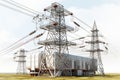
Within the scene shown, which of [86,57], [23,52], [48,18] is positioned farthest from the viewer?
[23,52]

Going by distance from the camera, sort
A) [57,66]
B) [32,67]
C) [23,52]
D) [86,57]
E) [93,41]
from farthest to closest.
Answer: [23,52]
[86,57]
[93,41]
[32,67]
[57,66]

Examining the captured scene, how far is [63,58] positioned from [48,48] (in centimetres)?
729

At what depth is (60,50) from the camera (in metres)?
82.6

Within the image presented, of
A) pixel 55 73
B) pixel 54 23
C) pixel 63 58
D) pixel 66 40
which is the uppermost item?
pixel 54 23

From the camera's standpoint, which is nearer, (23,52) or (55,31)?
(55,31)

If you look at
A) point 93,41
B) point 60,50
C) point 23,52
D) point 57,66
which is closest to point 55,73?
point 57,66

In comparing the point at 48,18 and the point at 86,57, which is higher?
the point at 48,18

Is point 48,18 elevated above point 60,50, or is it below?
above

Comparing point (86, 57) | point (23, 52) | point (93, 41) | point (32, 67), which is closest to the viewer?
point (32, 67)

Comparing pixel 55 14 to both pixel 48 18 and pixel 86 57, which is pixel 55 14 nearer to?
pixel 48 18

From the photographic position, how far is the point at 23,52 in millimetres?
164875

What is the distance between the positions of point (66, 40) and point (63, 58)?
7680 mm

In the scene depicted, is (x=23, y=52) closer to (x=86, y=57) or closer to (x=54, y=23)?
(x=86, y=57)

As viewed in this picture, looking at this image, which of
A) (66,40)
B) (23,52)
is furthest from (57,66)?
(23,52)
